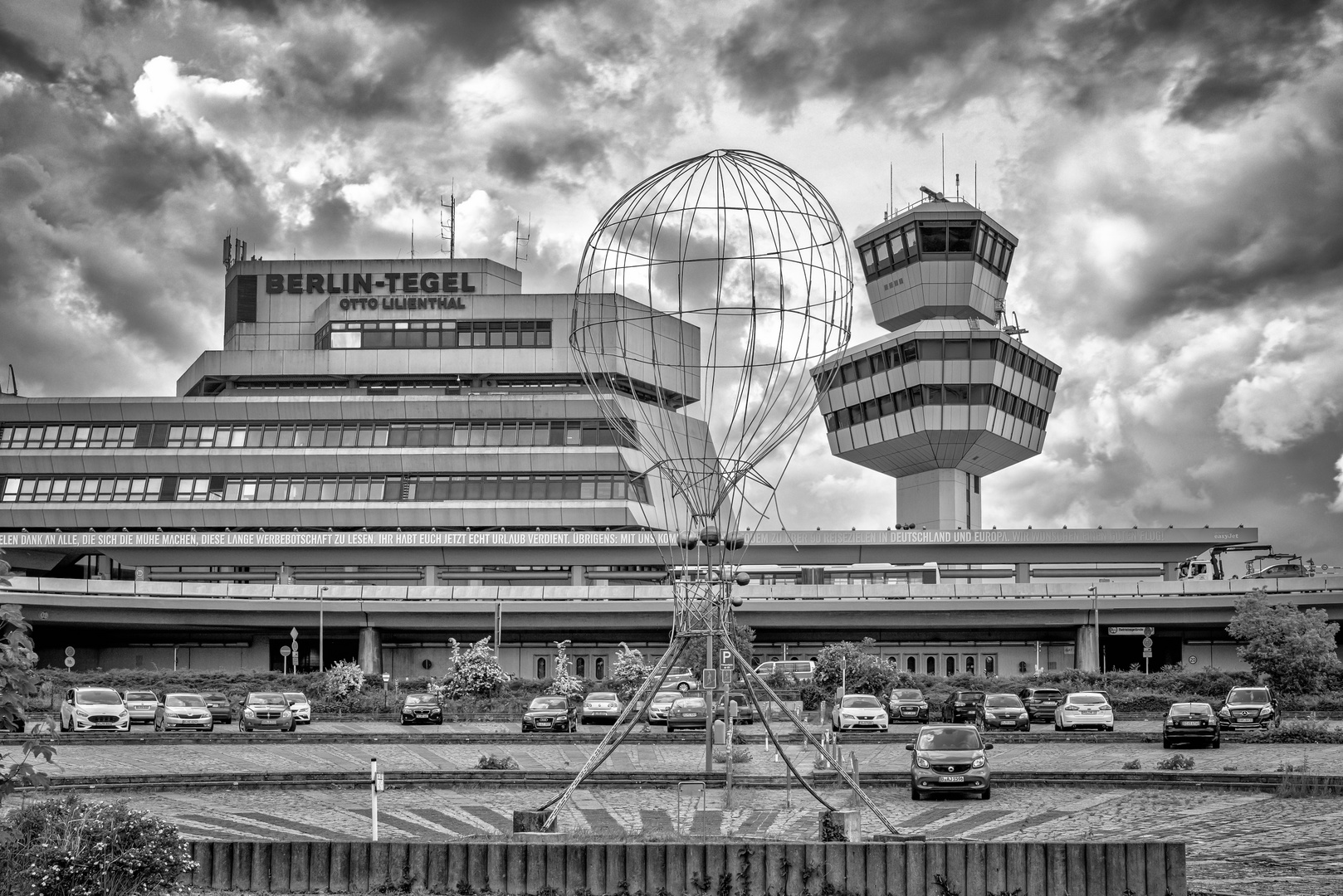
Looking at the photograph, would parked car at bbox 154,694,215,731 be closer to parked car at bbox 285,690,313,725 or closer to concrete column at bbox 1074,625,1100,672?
parked car at bbox 285,690,313,725

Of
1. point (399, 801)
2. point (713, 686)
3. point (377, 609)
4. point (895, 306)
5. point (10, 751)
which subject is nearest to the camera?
point (713, 686)

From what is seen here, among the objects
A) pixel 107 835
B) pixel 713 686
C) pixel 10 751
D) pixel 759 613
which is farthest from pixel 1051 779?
pixel 759 613

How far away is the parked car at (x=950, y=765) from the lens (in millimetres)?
30250

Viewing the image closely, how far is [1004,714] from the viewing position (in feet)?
160

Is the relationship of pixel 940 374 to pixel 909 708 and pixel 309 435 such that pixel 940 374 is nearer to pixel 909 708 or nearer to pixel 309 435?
pixel 309 435

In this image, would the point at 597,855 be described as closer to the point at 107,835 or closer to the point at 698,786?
the point at 107,835

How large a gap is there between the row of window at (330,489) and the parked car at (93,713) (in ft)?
174

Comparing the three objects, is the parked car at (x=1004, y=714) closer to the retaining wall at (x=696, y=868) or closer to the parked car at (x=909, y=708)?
the parked car at (x=909, y=708)

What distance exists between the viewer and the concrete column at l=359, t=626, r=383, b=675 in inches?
3629

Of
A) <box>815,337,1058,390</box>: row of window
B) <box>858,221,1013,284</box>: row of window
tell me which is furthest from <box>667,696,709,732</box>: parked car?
<box>858,221,1013,284</box>: row of window

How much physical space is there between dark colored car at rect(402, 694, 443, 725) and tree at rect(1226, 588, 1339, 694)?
34.1 m

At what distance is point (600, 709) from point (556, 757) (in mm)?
15314

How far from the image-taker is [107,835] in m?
17.1

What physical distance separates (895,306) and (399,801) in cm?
8299
